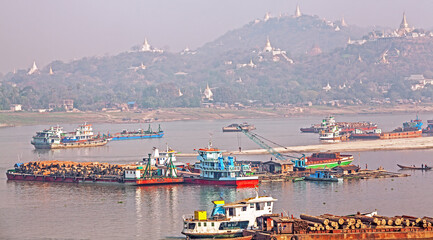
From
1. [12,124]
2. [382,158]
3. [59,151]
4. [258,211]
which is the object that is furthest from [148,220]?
[12,124]

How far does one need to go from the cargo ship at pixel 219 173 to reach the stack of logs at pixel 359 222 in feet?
73.4

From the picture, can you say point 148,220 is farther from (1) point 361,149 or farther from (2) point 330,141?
(2) point 330,141

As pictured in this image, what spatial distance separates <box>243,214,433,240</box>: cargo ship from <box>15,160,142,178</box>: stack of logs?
2970 cm

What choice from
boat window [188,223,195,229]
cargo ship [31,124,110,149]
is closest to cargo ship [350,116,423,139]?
cargo ship [31,124,110,149]

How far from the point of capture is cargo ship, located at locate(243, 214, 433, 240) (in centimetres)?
3919

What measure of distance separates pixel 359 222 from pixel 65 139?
268 ft

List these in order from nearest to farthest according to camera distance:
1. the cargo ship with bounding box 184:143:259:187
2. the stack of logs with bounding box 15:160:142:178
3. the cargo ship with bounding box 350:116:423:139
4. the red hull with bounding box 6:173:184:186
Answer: the cargo ship with bounding box 184:143:259:187
the red hull with bounding box 6:173:184:186
the stack of logs with bounding box 15:160:142:178
the cargo ship with bounding box 350:116:423:139

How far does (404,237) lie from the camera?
39.8m

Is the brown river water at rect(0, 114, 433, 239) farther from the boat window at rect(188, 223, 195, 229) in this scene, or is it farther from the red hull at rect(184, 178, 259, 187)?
the boat window at rect(188, 223, 195, 229)

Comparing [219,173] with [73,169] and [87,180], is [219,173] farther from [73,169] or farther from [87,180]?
[73,169]

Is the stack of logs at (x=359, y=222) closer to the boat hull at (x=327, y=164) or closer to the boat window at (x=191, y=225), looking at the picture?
the boat window at (x=191, y=225)

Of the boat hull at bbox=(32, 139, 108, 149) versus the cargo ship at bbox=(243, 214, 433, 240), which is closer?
the cargo ship at bbox=(243, 214, 433, 240)

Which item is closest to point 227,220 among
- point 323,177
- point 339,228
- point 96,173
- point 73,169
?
point 339,228

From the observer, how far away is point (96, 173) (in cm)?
6950
